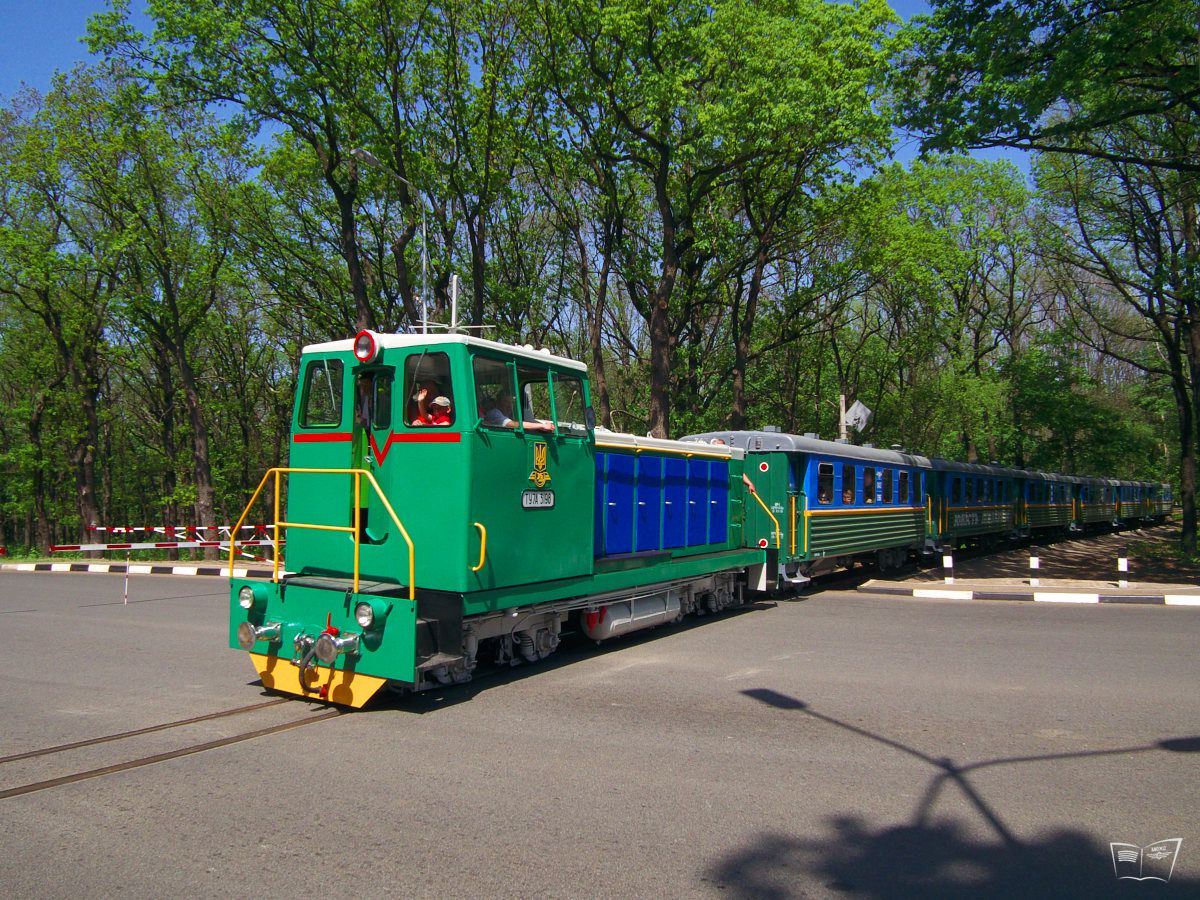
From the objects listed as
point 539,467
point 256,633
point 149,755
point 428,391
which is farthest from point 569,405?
point 149,755

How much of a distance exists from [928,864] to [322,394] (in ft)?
21.3

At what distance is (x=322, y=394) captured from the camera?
799 cm

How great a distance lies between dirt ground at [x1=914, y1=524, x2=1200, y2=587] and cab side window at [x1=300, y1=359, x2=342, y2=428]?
1518cm

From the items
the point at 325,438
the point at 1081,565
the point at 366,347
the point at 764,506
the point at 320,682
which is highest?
the point at 366,347

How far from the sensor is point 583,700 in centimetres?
734

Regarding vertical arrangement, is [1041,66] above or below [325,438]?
above

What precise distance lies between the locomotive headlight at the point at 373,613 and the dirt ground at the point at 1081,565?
15.3 metres

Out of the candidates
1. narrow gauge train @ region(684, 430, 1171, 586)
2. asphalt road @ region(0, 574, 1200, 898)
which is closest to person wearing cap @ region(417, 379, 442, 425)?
asphalt road @ region(0, 574, 1200, 898)

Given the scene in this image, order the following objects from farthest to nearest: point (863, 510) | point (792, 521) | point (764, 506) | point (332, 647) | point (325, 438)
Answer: point (863, 510), point (792, 521), point (764, 506), point (325, 438), point (332, 647)

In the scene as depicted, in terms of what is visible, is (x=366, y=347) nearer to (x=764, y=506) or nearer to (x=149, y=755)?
(x=149, y=755)

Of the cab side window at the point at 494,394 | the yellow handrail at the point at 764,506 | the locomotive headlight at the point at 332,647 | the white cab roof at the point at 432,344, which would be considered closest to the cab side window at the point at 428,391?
the white cab roof at the point at 432,344

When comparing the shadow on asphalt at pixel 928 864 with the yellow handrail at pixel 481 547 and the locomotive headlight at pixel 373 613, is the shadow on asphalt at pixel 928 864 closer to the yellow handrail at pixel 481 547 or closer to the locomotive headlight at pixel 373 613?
the yellow handrail at pixel 481 547

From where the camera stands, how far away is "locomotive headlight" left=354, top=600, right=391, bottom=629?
664 centimetres

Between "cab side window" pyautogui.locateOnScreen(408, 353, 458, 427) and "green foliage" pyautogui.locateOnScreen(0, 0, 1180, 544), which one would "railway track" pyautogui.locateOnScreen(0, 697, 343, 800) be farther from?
"green foliage" pyautogui.locateOnScreen(0, 0, 1180, 544)
